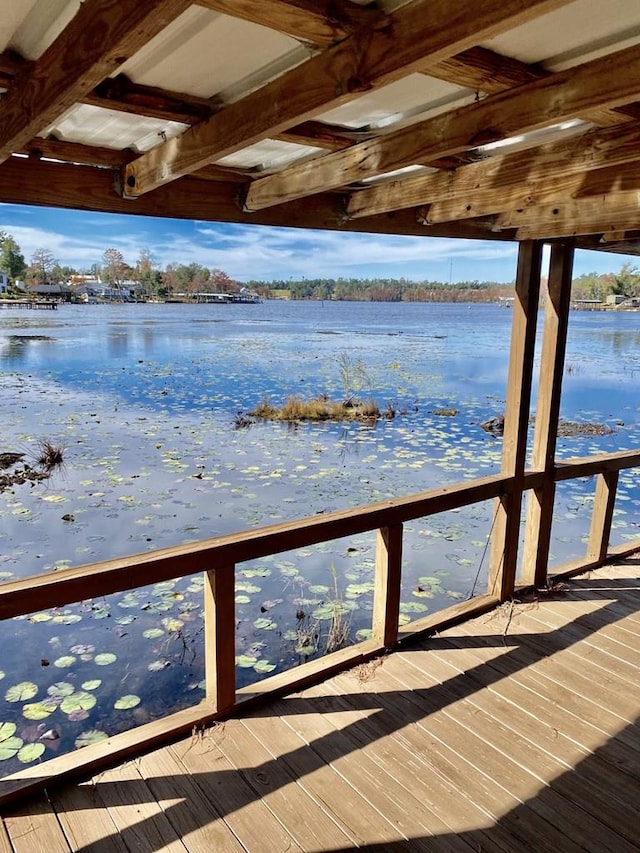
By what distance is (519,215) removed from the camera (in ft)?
8.04

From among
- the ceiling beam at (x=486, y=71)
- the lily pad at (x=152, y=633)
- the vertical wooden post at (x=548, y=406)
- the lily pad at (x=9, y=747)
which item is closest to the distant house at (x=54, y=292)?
the lily pad at (x=152, y=633)

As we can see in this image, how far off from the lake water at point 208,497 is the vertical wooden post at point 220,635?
127 centimetres

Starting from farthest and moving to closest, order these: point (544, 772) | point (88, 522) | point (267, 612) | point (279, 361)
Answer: point (279, 361), point (88, 522), point (267, 612), point (544, 772)

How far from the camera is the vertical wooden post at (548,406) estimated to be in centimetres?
287

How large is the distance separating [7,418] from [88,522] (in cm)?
514

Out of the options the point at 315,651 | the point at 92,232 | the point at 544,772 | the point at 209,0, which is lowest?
the point at 315,651

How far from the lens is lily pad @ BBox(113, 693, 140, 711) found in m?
3.12

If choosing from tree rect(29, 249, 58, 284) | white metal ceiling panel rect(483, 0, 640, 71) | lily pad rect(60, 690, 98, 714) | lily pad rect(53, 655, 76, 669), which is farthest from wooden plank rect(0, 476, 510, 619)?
tree rect(29, 249, 58, 284)

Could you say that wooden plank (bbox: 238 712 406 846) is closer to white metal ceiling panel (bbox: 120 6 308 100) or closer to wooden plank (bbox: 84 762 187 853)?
wooden plank (bbox: 84 762 187 853)

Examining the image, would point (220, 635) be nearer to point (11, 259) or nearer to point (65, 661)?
point (65, 661)

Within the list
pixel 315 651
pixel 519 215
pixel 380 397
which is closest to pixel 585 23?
pixel 519 215

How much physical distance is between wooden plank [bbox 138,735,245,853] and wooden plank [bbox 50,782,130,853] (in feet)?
0.48

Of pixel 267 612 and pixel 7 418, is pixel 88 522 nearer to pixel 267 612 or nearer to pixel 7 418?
pixel 267 612

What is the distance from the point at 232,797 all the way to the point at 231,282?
34.5 metres
